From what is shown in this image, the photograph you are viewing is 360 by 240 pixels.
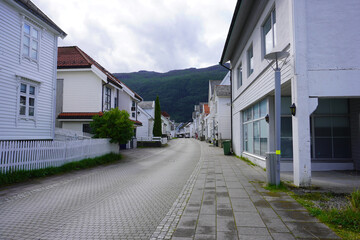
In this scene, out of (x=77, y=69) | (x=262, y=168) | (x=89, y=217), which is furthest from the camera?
(x=77, y=69)

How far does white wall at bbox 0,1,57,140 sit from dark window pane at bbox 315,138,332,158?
46.9ft

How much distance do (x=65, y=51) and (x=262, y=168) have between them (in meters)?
21.1

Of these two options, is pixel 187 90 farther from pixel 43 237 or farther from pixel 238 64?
pixel 43 237

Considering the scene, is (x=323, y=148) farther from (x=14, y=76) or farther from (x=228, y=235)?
(x=14, y=76)

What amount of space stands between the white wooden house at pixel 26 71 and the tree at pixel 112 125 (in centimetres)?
276

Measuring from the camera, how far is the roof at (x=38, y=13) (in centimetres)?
1117

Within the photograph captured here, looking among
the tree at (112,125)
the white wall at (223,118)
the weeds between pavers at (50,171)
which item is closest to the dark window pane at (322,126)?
the tree at (112,125)

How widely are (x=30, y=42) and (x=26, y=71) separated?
1.65m

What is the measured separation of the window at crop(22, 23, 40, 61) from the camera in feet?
38.9

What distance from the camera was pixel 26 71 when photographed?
11.9 m

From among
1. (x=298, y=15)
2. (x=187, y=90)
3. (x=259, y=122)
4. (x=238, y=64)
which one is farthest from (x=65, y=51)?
(x=187, y=90)

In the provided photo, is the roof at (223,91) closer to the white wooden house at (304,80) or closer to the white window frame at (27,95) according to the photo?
the white wooden house at (304,80)

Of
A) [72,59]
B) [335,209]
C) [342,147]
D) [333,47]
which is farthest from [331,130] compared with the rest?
[72,59]

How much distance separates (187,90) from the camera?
146250mm
